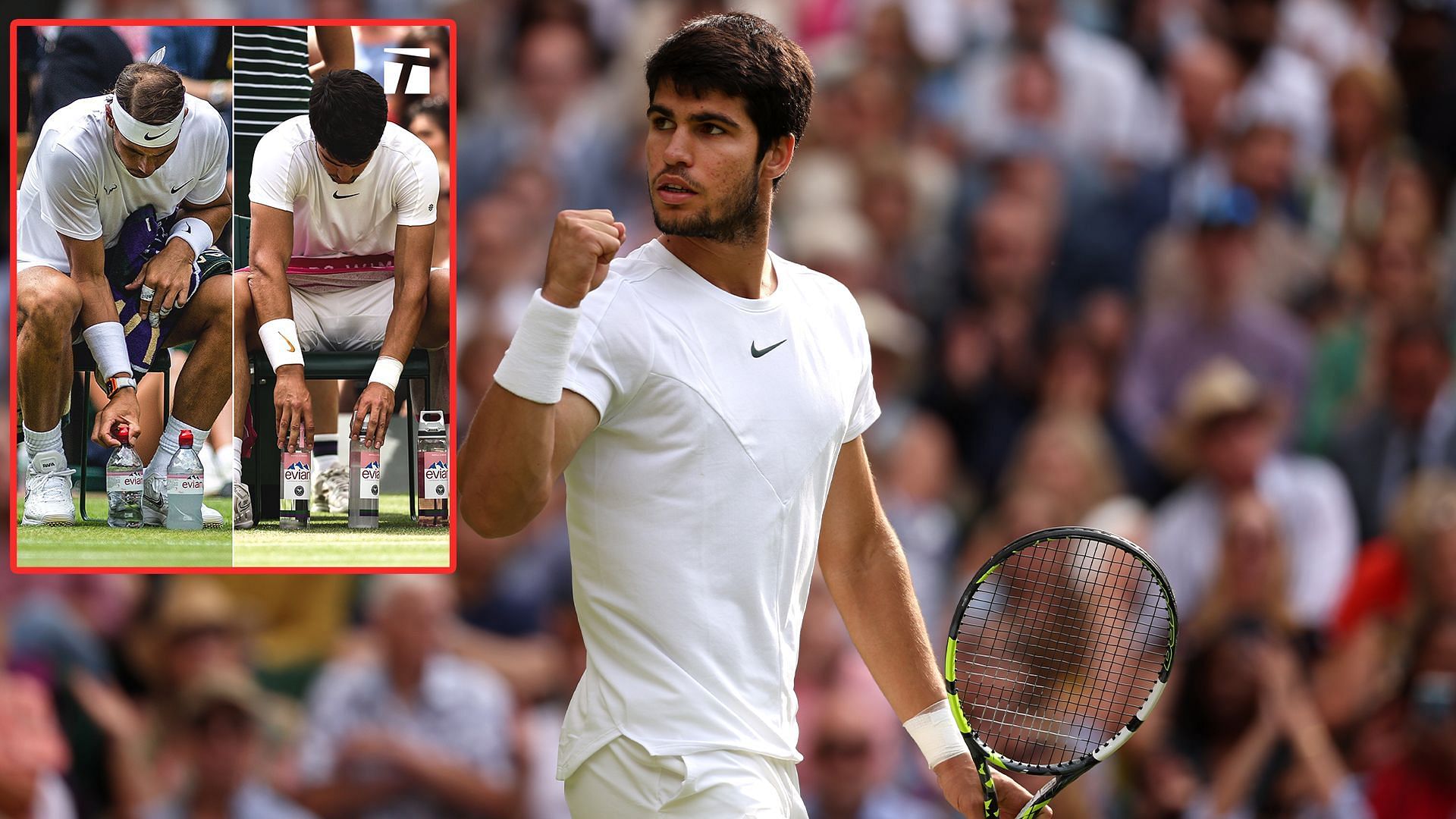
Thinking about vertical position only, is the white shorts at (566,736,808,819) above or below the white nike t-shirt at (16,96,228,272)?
below

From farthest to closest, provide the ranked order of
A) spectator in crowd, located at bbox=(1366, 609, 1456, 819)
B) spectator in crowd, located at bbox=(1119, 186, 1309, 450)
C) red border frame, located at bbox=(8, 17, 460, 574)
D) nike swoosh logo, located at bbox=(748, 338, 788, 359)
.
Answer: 1. spectator in crowd, located at bbox=(1119, 186, 1309, 450)
2. spectator in crowd, located at bbox=(1366, 609, 1456, 819)
3. red border frame, located at bbox=(8, 17, 460, 574)
4. nike swoosh logo, located at bbox=(748, 338, 788, 359)

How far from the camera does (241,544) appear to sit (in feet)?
10.5

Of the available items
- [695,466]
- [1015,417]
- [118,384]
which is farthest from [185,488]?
[1015,417]

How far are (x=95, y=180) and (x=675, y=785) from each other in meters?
1.40

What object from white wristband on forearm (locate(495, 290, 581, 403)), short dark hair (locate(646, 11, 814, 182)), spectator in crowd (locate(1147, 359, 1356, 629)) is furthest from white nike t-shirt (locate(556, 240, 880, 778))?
spectator in crowd (locate(1147, 359, 1356, 629))

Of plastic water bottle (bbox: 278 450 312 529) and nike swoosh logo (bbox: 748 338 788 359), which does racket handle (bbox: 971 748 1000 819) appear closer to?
nike swoosh logo (bbox: 748 338 788 359)

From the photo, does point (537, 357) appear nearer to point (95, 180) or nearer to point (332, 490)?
point (332, 490)

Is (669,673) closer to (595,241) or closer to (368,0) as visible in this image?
(595,241)

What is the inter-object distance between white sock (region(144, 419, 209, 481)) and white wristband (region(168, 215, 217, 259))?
29 centimetres

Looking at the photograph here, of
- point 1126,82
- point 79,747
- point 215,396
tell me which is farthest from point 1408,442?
point 215,396

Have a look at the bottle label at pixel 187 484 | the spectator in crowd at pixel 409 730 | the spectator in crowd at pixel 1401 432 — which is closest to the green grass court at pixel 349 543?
the bottle label at pixel 187 484

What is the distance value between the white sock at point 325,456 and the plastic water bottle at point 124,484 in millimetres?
294

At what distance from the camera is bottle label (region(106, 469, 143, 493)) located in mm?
3225

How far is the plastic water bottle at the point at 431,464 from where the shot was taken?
10.7 feet
